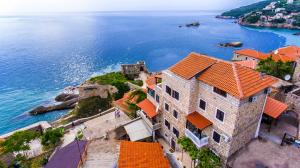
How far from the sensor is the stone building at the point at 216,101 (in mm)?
18453

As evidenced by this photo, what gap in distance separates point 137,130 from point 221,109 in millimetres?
14052

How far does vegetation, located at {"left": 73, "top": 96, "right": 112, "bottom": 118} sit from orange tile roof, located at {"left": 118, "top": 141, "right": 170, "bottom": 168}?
1024 inches

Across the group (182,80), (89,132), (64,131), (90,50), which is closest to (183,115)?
(182,80)

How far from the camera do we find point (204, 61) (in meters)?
22.5

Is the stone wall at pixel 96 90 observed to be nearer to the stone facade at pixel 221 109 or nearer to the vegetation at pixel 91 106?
the vegetation at pixel 91 106

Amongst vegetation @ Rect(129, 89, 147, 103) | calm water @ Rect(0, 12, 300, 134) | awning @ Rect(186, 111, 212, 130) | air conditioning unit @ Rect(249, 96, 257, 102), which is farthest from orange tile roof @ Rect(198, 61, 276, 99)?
calm water @ Rect(0, 12, 300, 134)

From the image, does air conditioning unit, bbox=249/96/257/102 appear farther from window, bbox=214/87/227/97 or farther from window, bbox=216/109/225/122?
window, bbox=216/109/225/122

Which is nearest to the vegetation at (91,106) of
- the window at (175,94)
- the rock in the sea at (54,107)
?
the rock in the sea at (54,107)

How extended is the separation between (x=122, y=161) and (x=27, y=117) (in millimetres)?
43341

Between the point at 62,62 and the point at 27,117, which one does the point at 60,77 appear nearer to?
the point at 62,62

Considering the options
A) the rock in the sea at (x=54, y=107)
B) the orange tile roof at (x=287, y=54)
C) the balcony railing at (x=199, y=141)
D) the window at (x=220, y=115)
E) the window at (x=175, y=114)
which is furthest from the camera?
the rock in the sea at (x=54, y=107)

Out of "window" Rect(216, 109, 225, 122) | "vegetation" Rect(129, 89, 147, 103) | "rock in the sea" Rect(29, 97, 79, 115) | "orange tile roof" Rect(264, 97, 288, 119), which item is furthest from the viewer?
"rock in the sea" Rect(29, 97, 79, 115)

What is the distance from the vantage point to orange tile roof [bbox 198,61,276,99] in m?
18.0

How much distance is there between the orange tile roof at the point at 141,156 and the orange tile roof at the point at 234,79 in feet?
29.4
